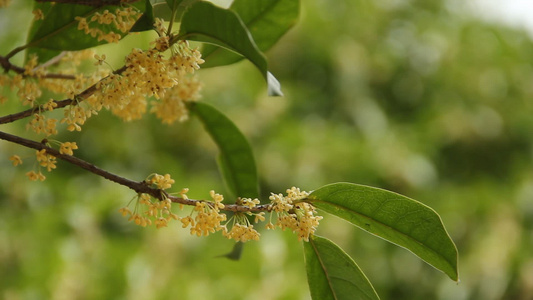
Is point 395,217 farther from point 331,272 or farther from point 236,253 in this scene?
point 236,253

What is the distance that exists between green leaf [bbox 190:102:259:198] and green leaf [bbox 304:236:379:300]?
180 mm

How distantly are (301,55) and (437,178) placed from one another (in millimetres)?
1098

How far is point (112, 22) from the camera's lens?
0.62m

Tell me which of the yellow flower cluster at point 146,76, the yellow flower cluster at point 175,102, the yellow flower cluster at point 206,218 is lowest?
the yellow flower cluster at point 175,102

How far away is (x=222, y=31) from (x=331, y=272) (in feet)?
0.97

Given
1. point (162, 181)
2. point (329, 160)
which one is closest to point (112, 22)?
point (162, 181)

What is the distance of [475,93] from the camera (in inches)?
139

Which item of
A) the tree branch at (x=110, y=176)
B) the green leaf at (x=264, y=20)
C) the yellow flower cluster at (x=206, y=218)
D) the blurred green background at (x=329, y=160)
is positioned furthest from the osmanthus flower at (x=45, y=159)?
the blurred green background at (x=329, y=160)

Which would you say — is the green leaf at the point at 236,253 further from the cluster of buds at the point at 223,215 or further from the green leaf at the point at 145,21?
the green leaf at the point at 145,21

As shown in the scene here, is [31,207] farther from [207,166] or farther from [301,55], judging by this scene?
[301,55]

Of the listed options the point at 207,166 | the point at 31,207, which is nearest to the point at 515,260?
the point at 207,166

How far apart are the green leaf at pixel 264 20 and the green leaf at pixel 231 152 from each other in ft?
0.33

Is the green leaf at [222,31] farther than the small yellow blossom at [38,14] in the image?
No

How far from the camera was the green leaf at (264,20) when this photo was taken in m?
0.72
